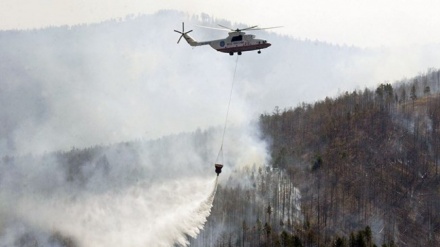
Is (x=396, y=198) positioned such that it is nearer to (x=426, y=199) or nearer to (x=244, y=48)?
(x=426, y=199)

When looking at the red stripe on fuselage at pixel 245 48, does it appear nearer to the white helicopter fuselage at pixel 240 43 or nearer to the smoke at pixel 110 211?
the white helicopter fuselage at pixel 240 43

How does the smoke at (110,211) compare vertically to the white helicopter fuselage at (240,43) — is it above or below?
below

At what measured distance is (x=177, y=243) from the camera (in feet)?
402

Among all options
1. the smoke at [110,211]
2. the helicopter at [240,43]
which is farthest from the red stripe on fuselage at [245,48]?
the smoke at [110,211]

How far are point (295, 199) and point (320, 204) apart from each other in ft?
25.9

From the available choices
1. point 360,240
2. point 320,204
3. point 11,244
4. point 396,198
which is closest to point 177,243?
point 360,240

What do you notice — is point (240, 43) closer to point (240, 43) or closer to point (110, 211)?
point (240, 43)

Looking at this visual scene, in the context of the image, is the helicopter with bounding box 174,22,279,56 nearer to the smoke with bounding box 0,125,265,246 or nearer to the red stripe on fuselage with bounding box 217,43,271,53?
the red stripe on fuselage with bounding box 217,43,271,53

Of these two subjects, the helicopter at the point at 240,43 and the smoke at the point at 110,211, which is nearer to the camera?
the helicopter at the point at 240,43

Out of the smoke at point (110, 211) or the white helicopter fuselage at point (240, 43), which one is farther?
the smoke at point (110, 211)

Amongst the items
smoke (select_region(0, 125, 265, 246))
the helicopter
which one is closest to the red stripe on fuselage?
the helicopter

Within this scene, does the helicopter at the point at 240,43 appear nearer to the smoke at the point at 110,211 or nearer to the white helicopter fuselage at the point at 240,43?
the white helicopter fuselage at the point at 240,43

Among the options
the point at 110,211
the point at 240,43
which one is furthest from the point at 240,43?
the point at 110,211

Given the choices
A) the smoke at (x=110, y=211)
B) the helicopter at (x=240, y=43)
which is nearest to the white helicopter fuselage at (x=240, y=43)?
the helicopter at (x=240, y=43)
